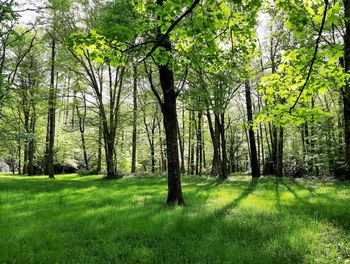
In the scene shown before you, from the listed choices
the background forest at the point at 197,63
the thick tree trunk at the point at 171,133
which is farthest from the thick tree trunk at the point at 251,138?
the thick tree trunk at the point at 171,133

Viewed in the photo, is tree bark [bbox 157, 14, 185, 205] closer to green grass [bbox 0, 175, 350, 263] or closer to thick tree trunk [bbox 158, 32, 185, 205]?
thick tree trunk [bbox 158, 32, 185, 205]

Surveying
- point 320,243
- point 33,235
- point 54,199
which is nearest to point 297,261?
point 320,243

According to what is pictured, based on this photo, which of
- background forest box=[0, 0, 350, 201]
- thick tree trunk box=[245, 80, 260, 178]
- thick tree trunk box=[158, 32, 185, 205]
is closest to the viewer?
background forest box=[0, 0, 350, 201]

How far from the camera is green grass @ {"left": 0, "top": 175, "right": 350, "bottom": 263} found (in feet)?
17.0

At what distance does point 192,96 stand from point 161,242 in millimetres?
7702

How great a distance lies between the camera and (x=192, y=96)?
40.9 feet

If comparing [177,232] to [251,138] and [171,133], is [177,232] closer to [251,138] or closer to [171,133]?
[171,133]

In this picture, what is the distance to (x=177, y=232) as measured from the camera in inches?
259

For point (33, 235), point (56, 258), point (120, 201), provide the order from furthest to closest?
1. point (120, 201)
2. point (33, 235)
3. point (56, 258)

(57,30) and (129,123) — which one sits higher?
(57,30)

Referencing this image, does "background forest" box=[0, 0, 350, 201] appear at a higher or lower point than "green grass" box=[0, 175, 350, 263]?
higher

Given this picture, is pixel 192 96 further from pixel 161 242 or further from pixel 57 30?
pixel 57 30

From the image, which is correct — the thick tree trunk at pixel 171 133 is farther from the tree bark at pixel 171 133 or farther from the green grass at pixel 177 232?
the green grass at pixel 177 232

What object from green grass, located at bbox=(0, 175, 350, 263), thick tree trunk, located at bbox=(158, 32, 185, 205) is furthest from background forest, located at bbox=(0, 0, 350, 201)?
green grass, located at bbox=(0, 175, 350, 263)
